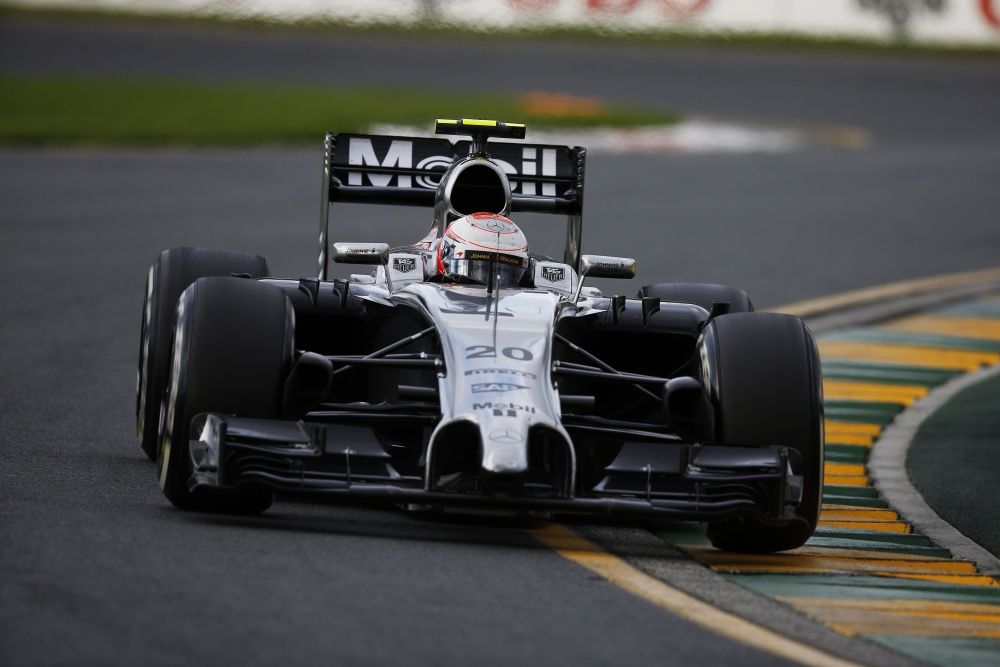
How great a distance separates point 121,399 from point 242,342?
3.53 meters

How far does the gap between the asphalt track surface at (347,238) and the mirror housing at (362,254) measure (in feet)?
4.55

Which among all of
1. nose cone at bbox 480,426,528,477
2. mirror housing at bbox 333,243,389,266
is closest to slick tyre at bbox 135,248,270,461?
mirror housing at bbox 333,243,389,266

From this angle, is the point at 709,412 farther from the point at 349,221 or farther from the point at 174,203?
the point at 174,203

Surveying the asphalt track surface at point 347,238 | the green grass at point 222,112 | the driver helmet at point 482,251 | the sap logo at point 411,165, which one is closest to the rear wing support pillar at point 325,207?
the sap logo at point 411,165

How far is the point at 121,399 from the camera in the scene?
36.4 ft

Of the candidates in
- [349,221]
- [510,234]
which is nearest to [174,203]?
[349,221]

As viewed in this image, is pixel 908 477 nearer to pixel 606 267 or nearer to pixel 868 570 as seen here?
pixel 606 267

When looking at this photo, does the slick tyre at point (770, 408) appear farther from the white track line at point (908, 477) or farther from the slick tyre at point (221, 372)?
the slick tyre at point (221, 372)

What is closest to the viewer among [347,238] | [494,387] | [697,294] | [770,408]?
[494,387]

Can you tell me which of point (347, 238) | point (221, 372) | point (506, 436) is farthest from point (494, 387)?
point (347, 238)

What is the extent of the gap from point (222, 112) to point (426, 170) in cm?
2069

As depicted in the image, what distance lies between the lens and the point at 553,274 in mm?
9203

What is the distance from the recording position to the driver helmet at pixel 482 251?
888cm

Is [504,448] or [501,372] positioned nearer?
[504,448]
